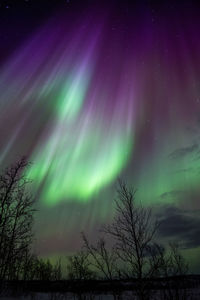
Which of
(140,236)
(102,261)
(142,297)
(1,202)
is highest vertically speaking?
(1,202)

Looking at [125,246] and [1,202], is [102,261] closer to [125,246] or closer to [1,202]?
[125,246]

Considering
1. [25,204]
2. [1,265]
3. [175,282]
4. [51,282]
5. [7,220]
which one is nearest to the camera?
[1,265]

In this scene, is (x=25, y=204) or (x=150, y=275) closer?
(x=150, y=275)

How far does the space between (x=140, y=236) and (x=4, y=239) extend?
5773mm

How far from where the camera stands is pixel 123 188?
11570 mm

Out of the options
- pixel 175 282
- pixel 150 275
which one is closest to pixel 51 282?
pixel 175 282

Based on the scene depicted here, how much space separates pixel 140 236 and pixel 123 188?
8.21 ft

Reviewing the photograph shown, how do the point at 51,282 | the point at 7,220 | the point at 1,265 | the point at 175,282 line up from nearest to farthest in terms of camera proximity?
the point at 1,265 < the point at 7,220 < the point at 175,282 < the point at 51,282

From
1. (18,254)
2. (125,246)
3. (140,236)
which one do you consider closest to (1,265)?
(18,254)

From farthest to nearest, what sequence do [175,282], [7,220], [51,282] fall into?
[51,282] → [175,282] → [7,220]

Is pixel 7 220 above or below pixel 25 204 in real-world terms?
below

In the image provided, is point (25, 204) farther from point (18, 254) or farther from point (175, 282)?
point (175, 282)

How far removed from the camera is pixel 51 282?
69250mm

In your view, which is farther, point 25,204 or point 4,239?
point 25,204
